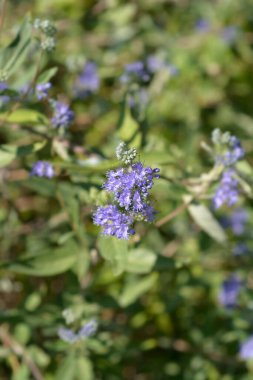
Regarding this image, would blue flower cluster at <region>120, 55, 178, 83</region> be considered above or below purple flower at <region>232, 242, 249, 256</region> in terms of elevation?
above

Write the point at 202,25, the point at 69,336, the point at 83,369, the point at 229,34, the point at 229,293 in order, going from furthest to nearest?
the point at 202,25 → the point at 229,34 → the point at 229,293 → the point at 83,369 → the point at 69,336

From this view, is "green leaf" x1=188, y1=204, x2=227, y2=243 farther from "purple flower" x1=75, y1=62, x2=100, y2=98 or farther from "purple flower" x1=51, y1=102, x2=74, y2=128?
"purple flower" x1=75, y1=62, x2=100, y2=98

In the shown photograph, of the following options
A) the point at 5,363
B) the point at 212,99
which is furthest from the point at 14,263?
the point at 212,99

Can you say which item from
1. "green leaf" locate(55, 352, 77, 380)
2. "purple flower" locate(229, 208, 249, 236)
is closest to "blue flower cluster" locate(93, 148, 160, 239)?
"green leaf" locate(55, 352, 77, 380)

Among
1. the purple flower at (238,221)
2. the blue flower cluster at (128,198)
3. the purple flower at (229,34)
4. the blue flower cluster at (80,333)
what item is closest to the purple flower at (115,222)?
the blue flower cluster at (128,198)

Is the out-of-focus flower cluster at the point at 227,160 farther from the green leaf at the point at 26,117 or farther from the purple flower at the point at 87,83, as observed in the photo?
the purple flower at the point at 87,83

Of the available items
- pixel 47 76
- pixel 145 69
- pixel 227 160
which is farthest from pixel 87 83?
pixel 227 160

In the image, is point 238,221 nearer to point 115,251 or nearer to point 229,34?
point 229,34
